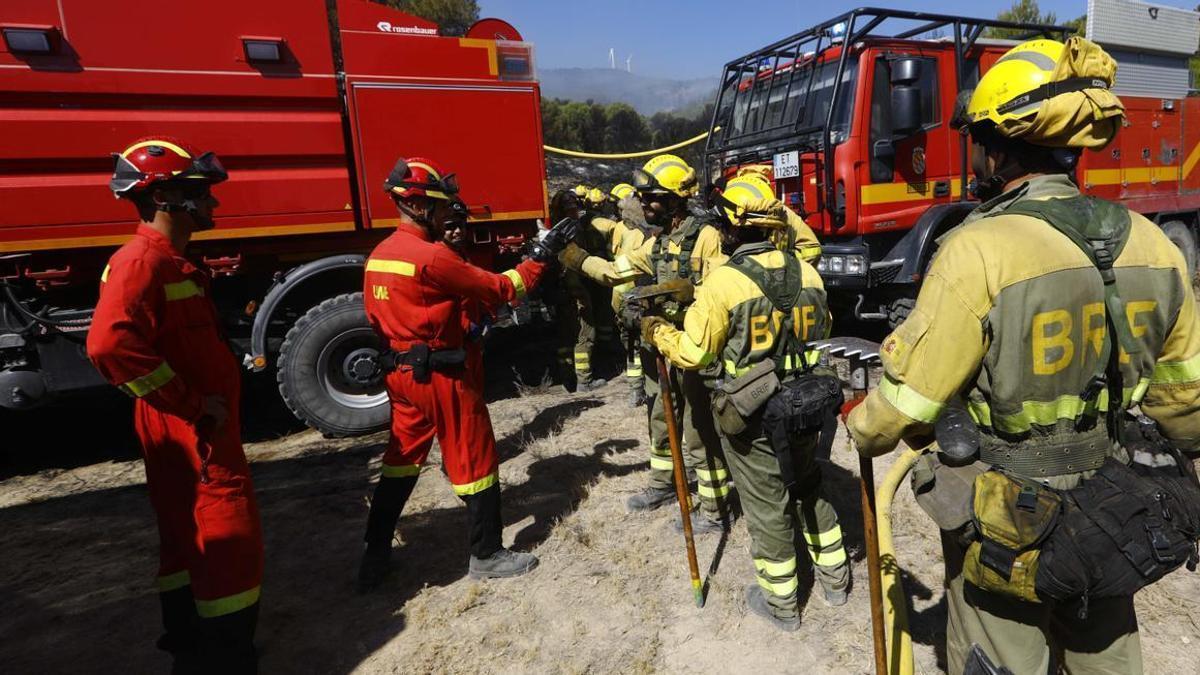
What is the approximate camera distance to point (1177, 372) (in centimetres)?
163

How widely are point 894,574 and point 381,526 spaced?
2205mm

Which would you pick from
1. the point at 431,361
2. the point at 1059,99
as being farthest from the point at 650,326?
the point at 1059,99

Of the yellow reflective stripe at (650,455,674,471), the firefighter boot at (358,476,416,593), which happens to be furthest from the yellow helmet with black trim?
the firefighter boot at (358,476,416,593)

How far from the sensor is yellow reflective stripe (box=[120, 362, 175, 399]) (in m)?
1.96

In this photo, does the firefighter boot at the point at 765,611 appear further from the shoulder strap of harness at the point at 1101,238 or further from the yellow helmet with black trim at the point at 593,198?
the yellow helmet with black trim at the point at 593,198

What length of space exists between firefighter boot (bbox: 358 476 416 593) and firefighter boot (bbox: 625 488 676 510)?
51.0 inches

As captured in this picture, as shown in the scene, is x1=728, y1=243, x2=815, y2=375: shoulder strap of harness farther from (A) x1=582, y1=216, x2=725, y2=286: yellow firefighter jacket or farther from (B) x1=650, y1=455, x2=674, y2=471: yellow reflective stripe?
(B) x1=650, y1=455, x2=674, y2=471: yellow reflective stripe

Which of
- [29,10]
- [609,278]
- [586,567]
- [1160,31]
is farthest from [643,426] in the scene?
[1160,31]

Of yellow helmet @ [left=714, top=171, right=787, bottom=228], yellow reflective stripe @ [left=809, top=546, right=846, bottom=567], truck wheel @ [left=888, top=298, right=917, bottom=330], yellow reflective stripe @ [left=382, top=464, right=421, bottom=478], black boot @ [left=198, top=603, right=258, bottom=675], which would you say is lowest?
yellow reflective stripe @ [left=809, top=546, right=846, bottom=567]

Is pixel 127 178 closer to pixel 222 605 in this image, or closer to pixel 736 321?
pixel 222 605

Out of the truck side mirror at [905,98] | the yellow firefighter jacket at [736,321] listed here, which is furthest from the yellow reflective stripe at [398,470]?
the truck side mirror at [905,98]

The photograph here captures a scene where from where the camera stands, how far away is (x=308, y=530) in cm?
364

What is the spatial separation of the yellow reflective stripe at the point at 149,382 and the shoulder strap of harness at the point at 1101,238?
237 cm

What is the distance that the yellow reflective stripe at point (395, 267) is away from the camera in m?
2.78
